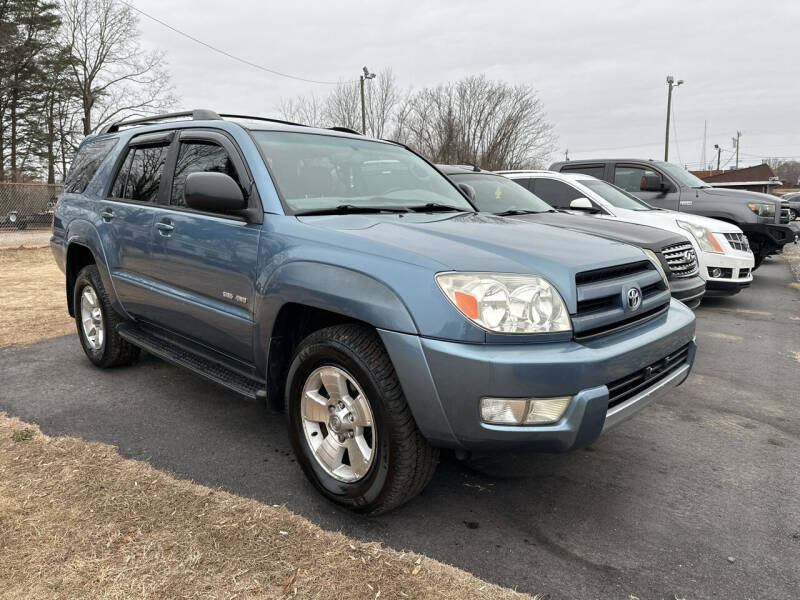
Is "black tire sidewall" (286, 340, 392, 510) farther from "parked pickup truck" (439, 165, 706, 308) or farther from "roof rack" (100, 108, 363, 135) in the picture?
"parked pickup truck" (439, 165, 706, 308)

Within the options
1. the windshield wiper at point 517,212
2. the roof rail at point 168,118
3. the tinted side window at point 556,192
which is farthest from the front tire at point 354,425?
the tinted side window at point 556,192

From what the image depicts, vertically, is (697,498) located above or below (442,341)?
below

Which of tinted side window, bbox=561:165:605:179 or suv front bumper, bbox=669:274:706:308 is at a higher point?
tinted side window, bbox=561:165:605:179

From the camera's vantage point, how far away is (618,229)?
18.7ft

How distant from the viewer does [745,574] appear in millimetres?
2227

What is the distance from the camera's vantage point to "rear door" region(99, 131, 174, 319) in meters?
3.73

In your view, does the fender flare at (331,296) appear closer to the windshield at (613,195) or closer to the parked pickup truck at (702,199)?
the windshield at (613,195)

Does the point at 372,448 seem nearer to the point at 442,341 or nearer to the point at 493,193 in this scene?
the point at 442,341

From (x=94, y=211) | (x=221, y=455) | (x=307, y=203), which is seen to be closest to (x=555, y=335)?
(x=307, y=203)

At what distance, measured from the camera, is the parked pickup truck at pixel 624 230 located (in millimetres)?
5438

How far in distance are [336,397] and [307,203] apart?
1029 mm

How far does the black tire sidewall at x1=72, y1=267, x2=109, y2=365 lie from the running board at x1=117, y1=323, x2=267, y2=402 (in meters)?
0.28

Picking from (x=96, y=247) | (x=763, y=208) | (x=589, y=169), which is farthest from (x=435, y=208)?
(x=763, y=208)

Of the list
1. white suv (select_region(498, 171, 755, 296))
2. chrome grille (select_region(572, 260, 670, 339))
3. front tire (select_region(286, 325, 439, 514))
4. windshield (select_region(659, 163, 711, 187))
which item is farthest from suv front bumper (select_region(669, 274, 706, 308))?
front tire (select_region(286, 325, 439, 514))
